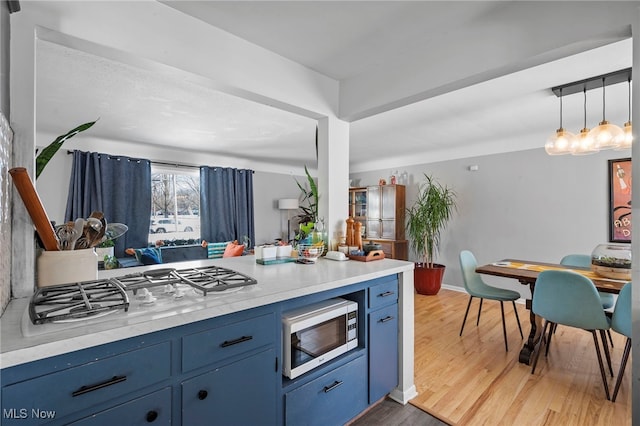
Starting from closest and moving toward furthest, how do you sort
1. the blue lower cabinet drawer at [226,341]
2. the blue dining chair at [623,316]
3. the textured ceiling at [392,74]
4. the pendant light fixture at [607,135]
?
the blue lower cabinet drawer at [226,341], the textured ceiling at [392,74], the blue dining chair at [623,316], the pendant light fixture at [607,135]

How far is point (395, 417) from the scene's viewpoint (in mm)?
1779

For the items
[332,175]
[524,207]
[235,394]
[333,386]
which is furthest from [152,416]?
[524,207]

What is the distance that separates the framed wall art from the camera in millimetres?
3343

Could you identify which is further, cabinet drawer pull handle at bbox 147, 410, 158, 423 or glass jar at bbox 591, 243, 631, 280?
glass jar at bbox 591, 243, 631, 280

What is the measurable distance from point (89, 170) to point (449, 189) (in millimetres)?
5329

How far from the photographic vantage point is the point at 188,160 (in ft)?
16.8

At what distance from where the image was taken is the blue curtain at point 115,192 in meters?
4.13

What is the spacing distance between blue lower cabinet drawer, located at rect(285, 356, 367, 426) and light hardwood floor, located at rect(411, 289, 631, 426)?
554mm

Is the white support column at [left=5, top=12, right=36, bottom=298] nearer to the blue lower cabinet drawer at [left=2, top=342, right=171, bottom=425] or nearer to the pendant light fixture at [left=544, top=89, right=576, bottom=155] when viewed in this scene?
the blue lower cabinet drawer at [left=2, top=342, right=171, bottom=425]

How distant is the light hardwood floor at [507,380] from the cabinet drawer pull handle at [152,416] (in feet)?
5.24

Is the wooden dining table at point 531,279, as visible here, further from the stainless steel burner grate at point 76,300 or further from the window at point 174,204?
the window at point 174,204

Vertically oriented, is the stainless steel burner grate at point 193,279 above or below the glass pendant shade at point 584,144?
below

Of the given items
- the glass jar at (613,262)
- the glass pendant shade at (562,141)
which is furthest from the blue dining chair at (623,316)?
the glass pendant shade at (562,141)

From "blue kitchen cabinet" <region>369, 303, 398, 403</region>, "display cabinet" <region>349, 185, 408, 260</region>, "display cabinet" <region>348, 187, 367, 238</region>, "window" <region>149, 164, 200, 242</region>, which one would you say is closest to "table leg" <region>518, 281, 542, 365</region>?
"blue kitchen cabinet" <region>369, 303, 398, 403</region>
